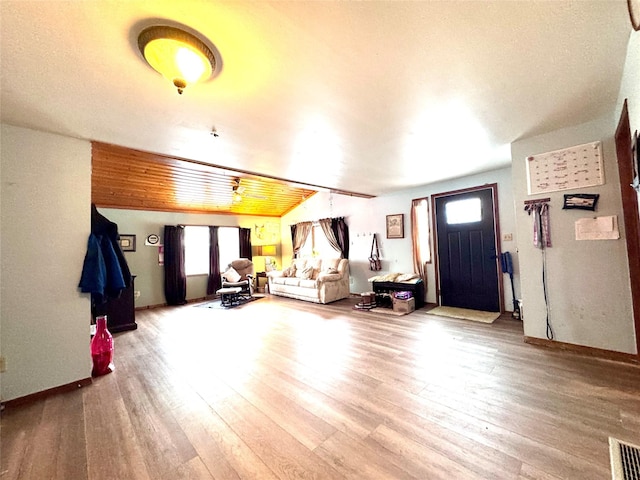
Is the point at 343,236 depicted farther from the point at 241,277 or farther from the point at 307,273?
Result: the point at 241,277

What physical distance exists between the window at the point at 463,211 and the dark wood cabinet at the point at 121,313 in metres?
5.56

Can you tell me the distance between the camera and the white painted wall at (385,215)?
4105 mm

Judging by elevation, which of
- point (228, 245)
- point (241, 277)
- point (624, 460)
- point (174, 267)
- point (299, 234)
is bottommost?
point (624, 460)

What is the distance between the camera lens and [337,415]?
174 cm

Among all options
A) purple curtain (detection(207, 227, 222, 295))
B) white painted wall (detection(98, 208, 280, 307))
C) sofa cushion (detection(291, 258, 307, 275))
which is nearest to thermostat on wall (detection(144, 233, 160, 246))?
white painted wall (detection(98, 208, 280, 307))

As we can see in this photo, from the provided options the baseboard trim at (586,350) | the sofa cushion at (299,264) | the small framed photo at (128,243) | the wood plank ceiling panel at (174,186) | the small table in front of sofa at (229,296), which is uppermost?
the wood plank ceiling panel at (174,186)

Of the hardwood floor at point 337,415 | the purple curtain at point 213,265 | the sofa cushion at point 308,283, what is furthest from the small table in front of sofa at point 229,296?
the hardwood floor at point 337,415

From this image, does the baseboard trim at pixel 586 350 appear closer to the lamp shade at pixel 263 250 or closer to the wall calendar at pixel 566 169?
the wall calendar at pixel 566 169

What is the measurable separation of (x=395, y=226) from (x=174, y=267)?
521 centimetres

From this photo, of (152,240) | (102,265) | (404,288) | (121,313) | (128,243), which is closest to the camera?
(102,265)

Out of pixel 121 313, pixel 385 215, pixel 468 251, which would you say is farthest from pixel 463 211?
pixel 121 313

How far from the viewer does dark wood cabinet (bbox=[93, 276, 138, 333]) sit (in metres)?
3.81

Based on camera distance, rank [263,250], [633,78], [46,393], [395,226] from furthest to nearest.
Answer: [263,250] → [395,226] → [46,393] → [633,78]

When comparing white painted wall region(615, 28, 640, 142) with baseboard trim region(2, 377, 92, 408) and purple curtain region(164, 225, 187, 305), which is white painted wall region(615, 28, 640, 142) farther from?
purple curtain region(164, 225, 187, 305)
